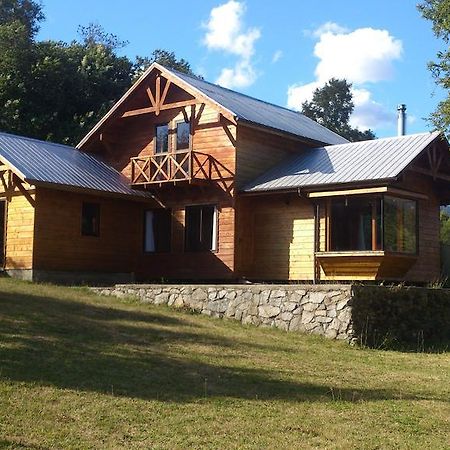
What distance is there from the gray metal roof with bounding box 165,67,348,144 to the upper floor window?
132cm

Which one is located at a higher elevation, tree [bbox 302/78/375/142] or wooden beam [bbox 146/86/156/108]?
tree [bbox 302/78/375/142]

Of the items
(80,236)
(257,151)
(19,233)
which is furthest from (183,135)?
(19,233)

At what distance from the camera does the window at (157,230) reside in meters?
23.4

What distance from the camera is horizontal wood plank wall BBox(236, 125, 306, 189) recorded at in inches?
855

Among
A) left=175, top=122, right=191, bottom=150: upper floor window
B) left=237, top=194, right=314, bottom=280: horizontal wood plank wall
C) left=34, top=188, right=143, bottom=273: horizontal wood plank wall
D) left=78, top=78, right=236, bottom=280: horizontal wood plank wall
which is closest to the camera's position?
left=237, top=194, right=314, bottom=280: horizontal wood plank wall

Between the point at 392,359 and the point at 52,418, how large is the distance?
24.3 feet

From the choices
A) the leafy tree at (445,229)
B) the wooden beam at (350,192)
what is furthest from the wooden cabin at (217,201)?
the leafy tree at (445,229)

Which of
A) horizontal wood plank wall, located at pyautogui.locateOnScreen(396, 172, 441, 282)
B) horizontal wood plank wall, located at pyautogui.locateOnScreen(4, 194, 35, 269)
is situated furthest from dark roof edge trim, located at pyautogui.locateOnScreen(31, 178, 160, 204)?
horizontal wood plank wall, located at pyautogui.locateOnScreen(396, 172, 441, 282)

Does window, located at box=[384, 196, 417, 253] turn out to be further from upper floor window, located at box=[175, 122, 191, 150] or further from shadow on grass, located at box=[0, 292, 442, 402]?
upper floor window, located at box=[175, 122, 191, 150]

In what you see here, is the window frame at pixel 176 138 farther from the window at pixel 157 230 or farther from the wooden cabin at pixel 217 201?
the window at pixel 157 230

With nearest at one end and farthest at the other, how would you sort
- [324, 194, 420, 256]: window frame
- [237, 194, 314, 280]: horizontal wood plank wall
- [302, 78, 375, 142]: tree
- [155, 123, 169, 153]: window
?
[324, 194, 420, 256]: window frame, [237, 194, 314, 280]: horizontal wood plank wall, [155, 123, 169, 153]: window, [302, 78, 375, 142]: tree

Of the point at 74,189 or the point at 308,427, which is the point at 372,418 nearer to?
the point at 308,427

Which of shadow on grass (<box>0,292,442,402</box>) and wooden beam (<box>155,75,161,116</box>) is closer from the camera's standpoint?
shadow on grass (<box>0,292,442,402</box>)

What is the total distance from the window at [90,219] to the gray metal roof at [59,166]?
80 centimetres
